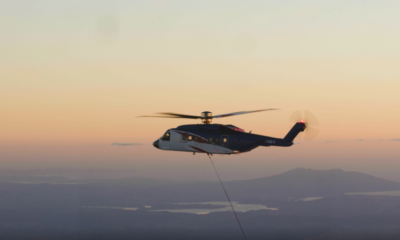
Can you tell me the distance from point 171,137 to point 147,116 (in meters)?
9.09

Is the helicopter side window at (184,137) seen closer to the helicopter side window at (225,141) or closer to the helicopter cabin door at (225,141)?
the helicopter cabin door at (225,141)

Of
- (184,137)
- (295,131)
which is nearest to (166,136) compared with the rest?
(184,137)

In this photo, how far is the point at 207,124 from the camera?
69125 mm

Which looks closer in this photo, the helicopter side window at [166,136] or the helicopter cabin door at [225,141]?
the helicopter cabin door at [225,141]

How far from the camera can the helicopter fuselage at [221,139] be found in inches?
2613

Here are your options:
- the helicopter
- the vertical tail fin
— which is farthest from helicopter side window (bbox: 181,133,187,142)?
the vertical tail fin

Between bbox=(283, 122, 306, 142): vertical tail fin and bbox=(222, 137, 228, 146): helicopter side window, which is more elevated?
bbox=(283, 122, 306, 142): vertical tail fin

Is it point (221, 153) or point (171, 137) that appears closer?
point (221, 153)

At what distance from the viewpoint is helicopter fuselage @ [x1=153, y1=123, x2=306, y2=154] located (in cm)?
6638

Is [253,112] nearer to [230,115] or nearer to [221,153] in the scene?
[230,115]

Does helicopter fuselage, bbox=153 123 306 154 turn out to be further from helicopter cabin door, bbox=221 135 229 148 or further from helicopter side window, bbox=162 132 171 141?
helicopter side window, bbox=162 132 171 141

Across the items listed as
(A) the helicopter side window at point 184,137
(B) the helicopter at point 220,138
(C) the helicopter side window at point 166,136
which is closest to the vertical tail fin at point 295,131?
(B) the helicopter at point 220,138

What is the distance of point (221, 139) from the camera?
2653 inches

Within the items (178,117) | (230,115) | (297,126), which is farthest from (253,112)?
(178,117)
